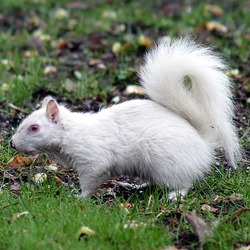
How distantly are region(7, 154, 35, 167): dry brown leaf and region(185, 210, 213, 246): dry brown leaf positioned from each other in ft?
4.67

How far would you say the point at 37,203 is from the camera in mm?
3859

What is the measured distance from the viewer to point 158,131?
13.1ft

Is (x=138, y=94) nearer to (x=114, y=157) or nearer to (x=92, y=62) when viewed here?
(x=92, y=62)

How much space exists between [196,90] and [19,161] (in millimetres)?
1257

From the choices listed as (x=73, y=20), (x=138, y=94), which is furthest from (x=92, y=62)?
(x=73, y=20)

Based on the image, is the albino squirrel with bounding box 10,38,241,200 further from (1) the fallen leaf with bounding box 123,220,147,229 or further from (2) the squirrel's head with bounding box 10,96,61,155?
(1) the fallen leaf with bounding box 123,220,147,229

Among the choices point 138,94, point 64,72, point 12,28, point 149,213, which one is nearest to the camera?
point 149,213

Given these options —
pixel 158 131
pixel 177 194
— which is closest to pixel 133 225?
pixel 177 194

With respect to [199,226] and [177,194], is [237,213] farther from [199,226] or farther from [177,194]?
[177,194]

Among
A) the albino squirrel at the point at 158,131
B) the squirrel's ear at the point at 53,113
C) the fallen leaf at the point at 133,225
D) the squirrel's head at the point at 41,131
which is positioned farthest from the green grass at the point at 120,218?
the squirrel's ear at the point at 53,113

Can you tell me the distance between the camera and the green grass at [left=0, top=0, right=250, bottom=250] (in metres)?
3.43

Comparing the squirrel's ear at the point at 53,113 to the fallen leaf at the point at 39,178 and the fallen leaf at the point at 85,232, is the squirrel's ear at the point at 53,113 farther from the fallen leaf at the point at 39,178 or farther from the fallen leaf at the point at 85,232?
the fallen leaf at the point at 85,232

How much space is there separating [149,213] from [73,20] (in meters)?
4.89

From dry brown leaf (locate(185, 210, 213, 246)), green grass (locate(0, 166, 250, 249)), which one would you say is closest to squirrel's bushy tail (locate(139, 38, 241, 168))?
green grass (locate(0, 166, 250, 249))
